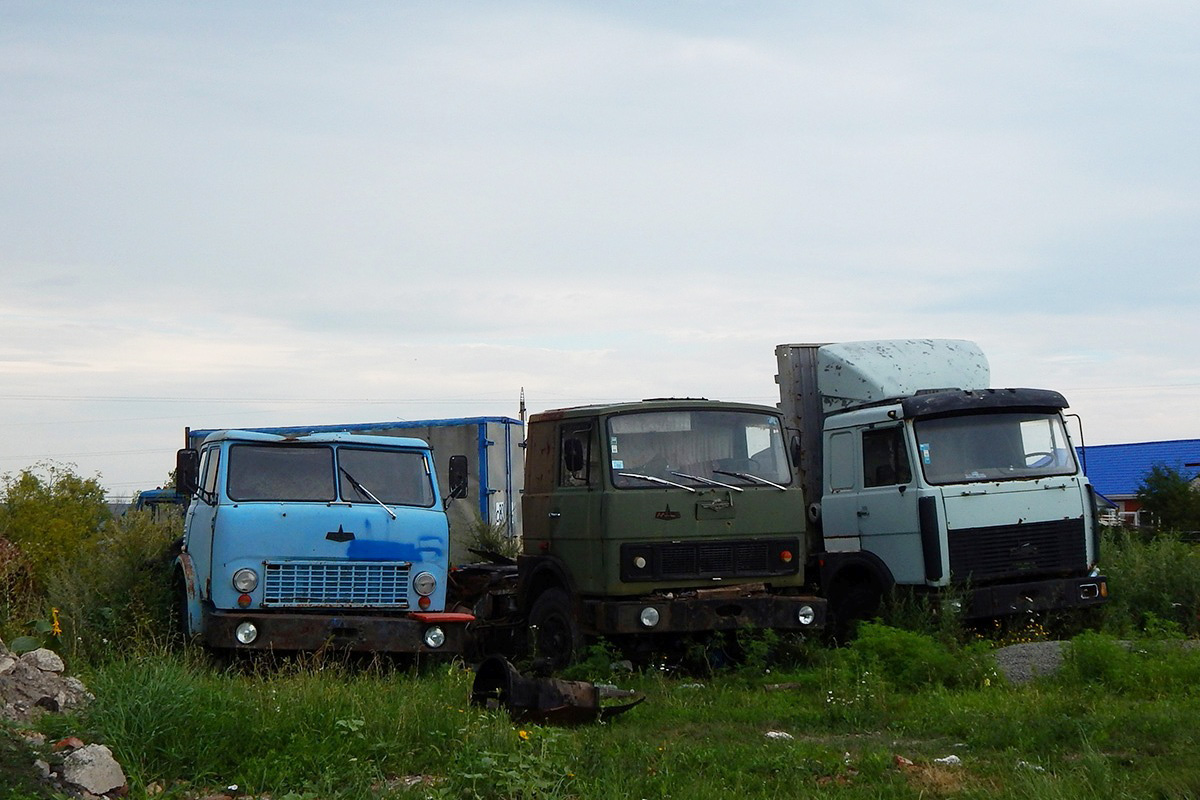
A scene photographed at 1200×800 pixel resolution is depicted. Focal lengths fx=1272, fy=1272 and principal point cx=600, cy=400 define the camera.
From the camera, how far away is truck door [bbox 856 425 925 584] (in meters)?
12.7

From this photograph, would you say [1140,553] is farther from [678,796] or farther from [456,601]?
[678,796]

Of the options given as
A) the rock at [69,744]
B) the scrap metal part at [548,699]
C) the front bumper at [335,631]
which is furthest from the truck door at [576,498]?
the rock at [69,744]

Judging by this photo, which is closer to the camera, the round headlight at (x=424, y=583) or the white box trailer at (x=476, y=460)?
the round headlight at (x=424, y=583)

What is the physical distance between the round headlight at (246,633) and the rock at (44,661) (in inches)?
53.2

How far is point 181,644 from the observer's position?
35.2 feet

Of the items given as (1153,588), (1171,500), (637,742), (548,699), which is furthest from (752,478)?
(1171,500)

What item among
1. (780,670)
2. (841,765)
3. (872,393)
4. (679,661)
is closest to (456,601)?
(679,661)

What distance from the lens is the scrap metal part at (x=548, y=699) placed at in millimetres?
8383

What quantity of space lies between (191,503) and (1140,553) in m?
10.3

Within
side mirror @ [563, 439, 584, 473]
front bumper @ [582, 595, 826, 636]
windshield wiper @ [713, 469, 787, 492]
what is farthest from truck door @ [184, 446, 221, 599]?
windshield wiper @ [713, 469, 787, 492]

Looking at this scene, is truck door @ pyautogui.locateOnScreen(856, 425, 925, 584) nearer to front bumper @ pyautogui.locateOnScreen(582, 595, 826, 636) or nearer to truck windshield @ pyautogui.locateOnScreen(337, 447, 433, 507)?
front bumper @ pyautogui.locateOnScreen(582, 595, 826, 636)

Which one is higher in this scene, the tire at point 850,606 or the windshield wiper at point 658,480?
the windshield wiper at point 658,480

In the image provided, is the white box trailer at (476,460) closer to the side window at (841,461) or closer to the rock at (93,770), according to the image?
the side window at (841,461)

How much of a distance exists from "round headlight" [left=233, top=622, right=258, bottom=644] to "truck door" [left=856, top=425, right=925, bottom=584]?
6.45 metres
